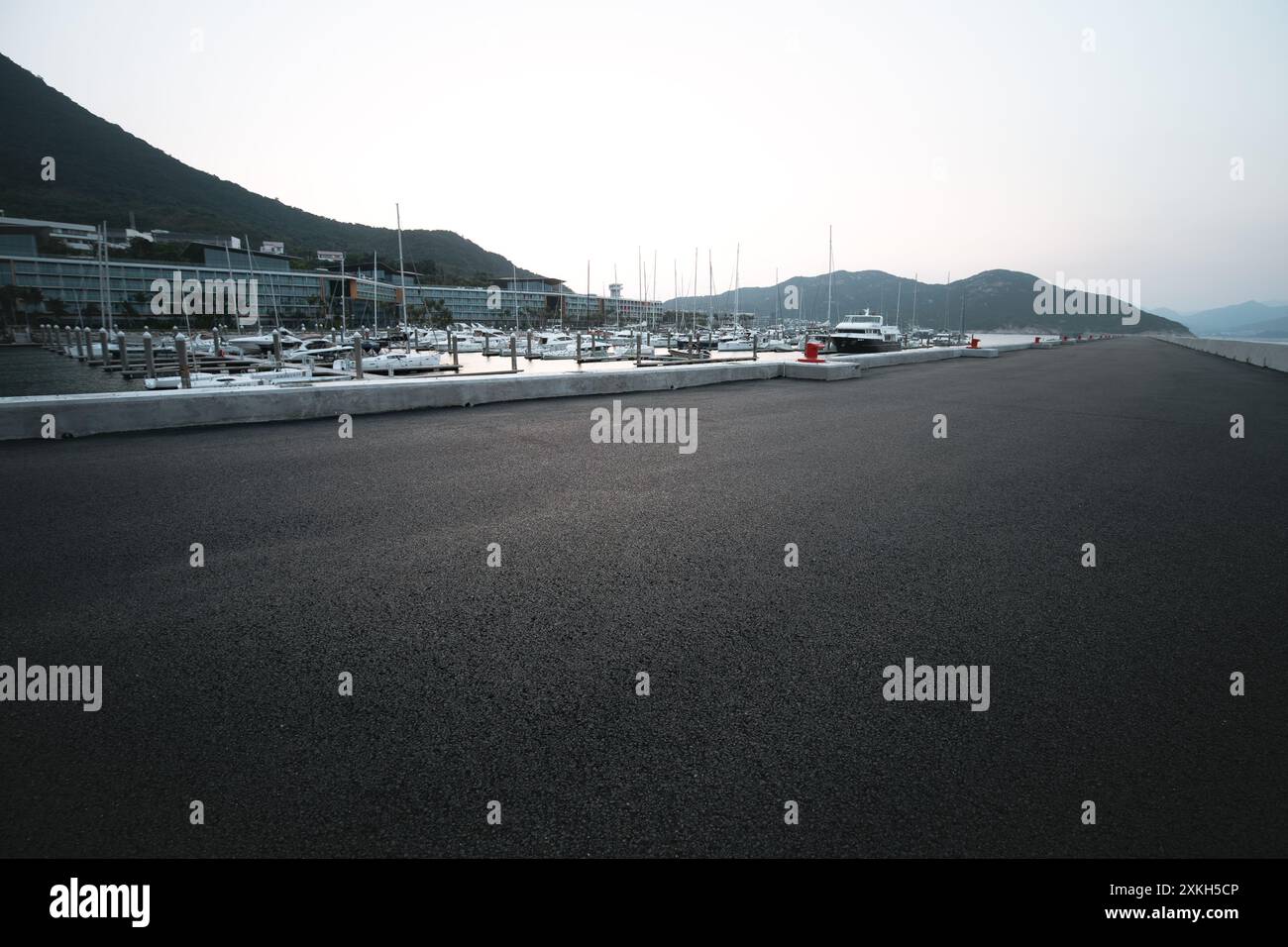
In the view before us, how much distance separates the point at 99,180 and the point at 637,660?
216140mm

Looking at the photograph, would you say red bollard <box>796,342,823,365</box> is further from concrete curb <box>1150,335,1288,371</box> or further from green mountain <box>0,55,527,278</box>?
green mountain <box>0,55,527,278</box>

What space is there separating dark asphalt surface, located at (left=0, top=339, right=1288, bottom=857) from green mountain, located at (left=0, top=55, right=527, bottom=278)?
17403 centimetres

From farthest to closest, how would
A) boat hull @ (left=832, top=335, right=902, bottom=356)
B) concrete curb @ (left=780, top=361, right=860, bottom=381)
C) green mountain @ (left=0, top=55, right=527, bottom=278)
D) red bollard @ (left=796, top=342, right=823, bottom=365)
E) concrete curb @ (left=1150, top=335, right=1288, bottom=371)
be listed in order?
1. green mountain @ (left=0, top=55, right=527, bottom=278)
2. boat hull @ (left=832, top=335, right=902, bottom=356)
3. concrete curb @ (left=1150, top=335, right=1288, bottom=371)
4. red bollard @ (left=796, top=342, right=823, bottom=365)
5. concrete curb @ (left=780, top=361, right=860, bottom=381)

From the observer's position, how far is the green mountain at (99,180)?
144500 mm

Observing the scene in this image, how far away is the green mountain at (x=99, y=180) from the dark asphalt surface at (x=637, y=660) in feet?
571

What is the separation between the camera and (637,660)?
11.4 feet

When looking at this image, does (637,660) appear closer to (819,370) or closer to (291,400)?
(291,400)

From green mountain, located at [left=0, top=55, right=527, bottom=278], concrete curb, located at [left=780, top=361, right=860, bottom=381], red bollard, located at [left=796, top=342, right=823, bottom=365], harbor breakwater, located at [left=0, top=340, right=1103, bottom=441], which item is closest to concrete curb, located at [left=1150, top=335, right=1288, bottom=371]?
concrete curb, located at [left=780, top=361, right=860, bottom=381]

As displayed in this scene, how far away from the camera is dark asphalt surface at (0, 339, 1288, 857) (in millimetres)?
2367

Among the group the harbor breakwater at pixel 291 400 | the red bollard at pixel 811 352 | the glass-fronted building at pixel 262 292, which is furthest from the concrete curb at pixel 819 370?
the glass-fronted building at pixel 262 292

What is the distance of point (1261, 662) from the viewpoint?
348 cm

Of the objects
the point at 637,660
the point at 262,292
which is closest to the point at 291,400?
the point at 637,660
